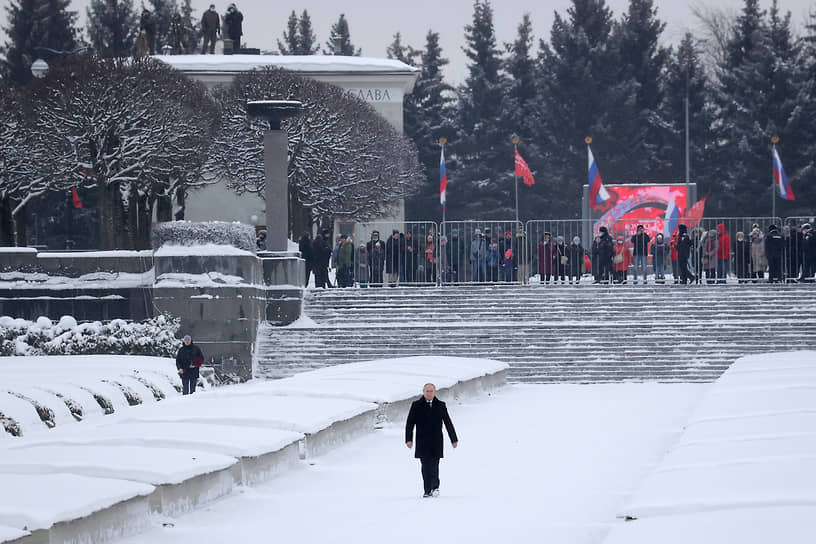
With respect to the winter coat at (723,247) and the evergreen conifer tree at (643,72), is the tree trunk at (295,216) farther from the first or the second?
the evergreen conifer tree at (643,72)

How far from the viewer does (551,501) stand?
41.7ft

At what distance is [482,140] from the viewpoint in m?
66.2

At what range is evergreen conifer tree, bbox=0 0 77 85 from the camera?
6605cm

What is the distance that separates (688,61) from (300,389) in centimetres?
4934

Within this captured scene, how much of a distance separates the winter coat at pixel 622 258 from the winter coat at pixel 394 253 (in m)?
5.25

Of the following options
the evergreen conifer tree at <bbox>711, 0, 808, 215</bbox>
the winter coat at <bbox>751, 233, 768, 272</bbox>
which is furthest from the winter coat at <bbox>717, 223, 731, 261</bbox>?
the evergreen conifer tree at <bbox>711, 0, 808, 215</bbox>

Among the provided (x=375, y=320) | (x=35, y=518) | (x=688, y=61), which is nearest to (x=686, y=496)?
(x=35, y=518)

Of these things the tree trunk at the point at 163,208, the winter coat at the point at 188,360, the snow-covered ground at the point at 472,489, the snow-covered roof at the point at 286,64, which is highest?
the snow-covered roof at the point at 286,64

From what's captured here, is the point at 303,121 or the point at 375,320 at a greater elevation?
the point at 303,121

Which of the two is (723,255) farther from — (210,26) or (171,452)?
(210,26)

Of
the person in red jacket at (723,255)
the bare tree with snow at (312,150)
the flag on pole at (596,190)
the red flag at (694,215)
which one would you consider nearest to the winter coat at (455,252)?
the red flag at (694,215)

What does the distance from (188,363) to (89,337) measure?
667cm

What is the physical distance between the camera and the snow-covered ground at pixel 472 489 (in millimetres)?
11156

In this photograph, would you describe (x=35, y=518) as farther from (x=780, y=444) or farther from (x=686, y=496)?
(x=780, y=444)
